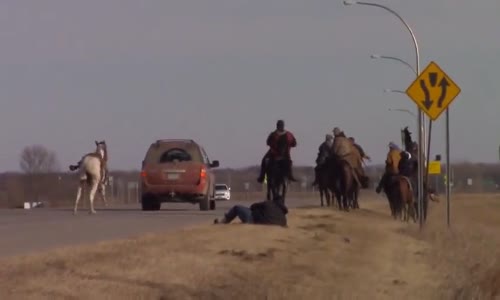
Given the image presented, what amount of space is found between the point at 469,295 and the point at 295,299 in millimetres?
2524

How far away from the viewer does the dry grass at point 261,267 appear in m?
13.5

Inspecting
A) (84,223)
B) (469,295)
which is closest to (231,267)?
(469,295)

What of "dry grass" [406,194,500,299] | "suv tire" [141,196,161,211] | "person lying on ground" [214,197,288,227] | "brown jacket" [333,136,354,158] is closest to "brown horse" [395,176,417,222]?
"brown jacket" [333,136,354,158]

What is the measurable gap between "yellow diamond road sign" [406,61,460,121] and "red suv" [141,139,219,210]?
10.7 metres

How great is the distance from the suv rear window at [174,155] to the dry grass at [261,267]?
10.8 meters

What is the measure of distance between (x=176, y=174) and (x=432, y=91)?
36.8 feet

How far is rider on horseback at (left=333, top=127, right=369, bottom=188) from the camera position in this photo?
32.8m

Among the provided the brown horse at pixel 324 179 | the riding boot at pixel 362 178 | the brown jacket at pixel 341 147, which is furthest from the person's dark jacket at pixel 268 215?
the riding boot at pixel 362 178

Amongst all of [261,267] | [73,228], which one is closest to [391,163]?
[73,228]

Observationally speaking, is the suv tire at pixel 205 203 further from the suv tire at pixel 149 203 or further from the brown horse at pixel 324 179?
the brown horse at pixel 324 179

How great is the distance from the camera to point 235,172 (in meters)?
129

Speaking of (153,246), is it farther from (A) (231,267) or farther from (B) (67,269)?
(B) (67,269)

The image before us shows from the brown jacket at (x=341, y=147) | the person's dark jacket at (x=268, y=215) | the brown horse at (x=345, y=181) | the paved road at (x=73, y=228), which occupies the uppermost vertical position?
the brown jacket at (x=341, y=147)

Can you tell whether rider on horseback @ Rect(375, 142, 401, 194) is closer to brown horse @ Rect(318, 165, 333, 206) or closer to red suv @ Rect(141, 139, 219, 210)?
brown horse @ Rect(318, 165, 333, 206)
